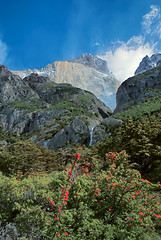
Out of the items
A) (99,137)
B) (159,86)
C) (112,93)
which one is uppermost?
(112,93)

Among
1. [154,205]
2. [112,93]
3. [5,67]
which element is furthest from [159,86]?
[112,93]

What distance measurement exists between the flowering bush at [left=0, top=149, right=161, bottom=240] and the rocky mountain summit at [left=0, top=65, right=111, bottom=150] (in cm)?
1800

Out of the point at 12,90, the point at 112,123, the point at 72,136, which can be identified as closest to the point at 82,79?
the point at 12,90

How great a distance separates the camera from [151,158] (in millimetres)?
10773

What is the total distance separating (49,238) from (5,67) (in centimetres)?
13658

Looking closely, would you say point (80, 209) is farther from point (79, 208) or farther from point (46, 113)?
point (46, 113)

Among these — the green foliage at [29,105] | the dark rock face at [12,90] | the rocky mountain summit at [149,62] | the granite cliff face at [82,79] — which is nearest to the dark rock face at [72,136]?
the green foliage at [29,105]

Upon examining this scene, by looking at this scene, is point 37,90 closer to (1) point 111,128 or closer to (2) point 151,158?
(1) point 111,128

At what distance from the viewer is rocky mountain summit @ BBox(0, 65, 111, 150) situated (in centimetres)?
2805

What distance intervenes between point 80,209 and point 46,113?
6619cm

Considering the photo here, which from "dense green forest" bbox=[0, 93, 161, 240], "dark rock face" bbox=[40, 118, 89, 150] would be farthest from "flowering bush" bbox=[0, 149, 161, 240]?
"dark rock face" bbox=[40, 118, 89, 150]

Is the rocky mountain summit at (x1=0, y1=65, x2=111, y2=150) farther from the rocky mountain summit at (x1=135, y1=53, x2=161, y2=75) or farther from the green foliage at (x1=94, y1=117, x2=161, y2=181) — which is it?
the rocky mountain summit at (x1=135, y1=53, x2=161, y2=75)

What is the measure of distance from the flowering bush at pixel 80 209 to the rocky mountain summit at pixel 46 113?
18.0 metres

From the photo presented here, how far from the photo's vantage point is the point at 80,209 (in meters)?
4.46
